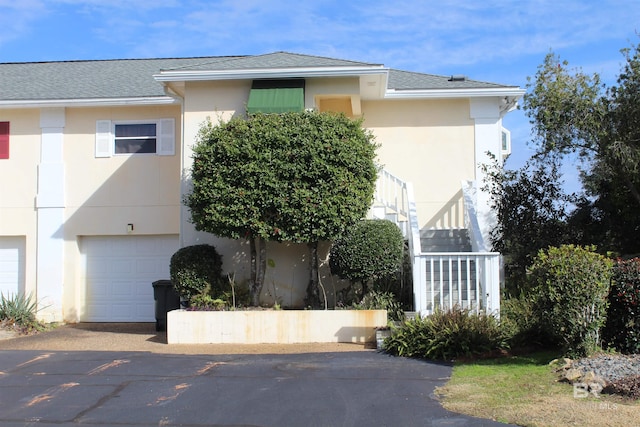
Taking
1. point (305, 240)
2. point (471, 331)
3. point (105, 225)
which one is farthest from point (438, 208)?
point (105, 225)

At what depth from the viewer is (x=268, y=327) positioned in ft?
37.4

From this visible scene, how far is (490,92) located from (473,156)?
141cm

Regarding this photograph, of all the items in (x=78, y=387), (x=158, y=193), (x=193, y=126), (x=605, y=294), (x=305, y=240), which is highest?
(x=193, y=126)

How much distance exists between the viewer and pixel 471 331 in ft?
31.4

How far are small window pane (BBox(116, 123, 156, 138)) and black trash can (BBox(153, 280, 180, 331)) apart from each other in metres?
3.69

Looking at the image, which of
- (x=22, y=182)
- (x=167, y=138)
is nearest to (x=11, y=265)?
(x=22, y=182)

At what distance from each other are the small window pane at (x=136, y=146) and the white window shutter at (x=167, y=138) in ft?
0.64

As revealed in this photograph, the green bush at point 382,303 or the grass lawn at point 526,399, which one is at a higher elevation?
the green bush at point 382,303

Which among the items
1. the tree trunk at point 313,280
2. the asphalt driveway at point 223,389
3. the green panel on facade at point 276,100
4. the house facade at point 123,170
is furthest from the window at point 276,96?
the asphalt driveway at point 223,389

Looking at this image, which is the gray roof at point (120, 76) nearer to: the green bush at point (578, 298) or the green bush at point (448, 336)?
the green bush at point (448, 336)

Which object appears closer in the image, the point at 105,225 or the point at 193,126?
the point at 193,126

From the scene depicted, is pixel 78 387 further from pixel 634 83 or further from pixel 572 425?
pixel 634 83

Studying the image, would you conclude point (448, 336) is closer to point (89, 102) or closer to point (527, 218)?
point (527, 218)

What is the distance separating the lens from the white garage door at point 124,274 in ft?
49.7
